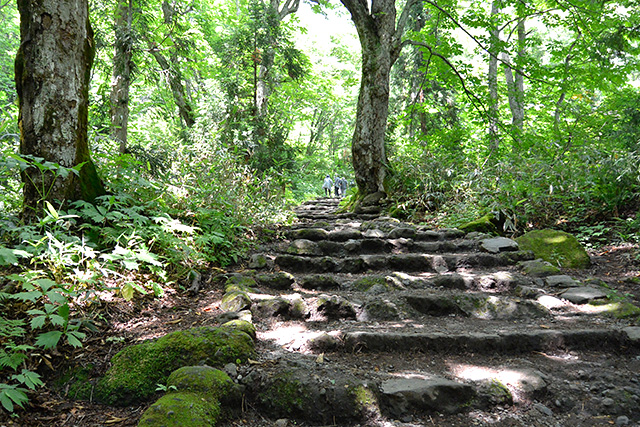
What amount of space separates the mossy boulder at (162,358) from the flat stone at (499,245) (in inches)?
134

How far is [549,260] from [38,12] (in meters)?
5.87

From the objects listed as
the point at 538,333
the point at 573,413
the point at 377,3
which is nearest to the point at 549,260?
the point at 538,333

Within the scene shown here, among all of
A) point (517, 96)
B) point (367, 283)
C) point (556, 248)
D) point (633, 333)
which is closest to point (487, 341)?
point (633, 333)

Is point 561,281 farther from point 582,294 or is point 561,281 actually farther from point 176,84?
point 176,84

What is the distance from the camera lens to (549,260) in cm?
410

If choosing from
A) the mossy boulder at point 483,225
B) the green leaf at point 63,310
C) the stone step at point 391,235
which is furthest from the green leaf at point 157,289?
the mossy boulder at point 483,225

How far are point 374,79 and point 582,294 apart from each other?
572 centimetres

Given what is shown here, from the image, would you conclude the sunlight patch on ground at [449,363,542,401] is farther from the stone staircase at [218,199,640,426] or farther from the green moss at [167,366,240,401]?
the green moss at [167,366,240,401]

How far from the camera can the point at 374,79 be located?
7.37m

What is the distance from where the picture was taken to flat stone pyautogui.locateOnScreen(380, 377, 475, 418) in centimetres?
186

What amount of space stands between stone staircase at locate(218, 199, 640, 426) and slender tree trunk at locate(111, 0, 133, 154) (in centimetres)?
475

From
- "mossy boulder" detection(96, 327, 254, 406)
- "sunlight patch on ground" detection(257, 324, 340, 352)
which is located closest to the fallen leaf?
"mossy boulder" detection(96, 327, 254, 406)

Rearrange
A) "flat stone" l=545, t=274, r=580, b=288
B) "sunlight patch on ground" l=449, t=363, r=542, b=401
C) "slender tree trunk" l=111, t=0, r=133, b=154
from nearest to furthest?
1. "sunlight patch on ground" l=449, t=363, r=542, b=401
2. "flat stone" l=545, t=274, r=580, b=288
3. "slender tree trunk" l=111, t=0, r=133, b=154

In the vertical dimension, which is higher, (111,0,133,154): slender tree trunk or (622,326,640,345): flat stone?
(111,0,133,154): slender tree trunk
